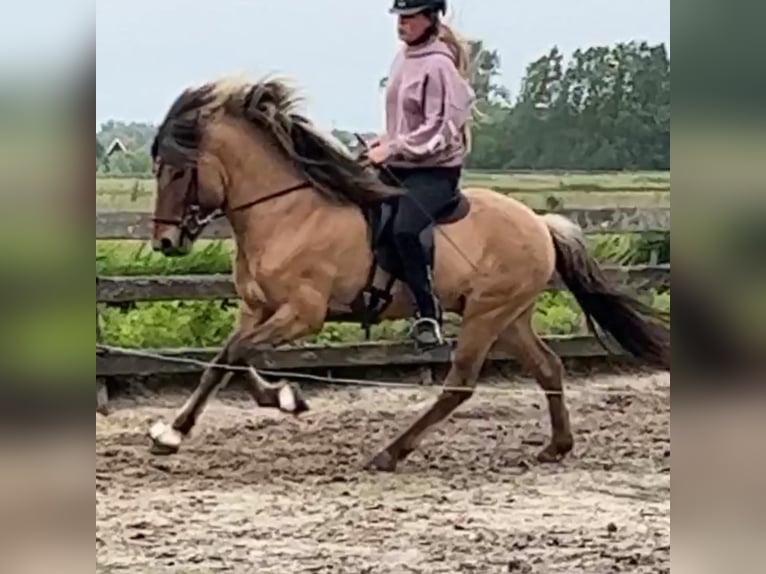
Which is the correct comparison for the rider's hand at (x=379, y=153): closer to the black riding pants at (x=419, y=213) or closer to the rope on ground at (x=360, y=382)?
the black riding pants at (x=419, y=213)

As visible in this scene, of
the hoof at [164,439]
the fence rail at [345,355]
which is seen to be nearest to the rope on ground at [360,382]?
the fence rail at [345,355]

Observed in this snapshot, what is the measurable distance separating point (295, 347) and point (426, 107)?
0.45m

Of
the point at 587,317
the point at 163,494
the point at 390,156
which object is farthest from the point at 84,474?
the point at 587,317

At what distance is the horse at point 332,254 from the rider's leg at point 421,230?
0.07 ft

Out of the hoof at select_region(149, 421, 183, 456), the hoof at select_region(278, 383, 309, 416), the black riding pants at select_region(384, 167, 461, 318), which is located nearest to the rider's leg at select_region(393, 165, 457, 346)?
the black riding pants at select_region(384, 167, 461, 318)

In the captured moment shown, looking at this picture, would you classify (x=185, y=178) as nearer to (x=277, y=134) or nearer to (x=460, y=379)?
(x=277, y=134)

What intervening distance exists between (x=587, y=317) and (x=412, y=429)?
→ 35 cm

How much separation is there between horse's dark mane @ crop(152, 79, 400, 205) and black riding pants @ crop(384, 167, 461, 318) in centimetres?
3

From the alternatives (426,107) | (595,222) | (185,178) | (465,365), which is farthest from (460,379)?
(185,178)

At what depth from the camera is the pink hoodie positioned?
7.41ft

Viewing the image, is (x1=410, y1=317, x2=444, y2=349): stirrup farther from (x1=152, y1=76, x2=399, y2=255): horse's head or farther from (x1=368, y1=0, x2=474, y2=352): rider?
(x1=152, y1=76, x2=399, y2=255): horse's head

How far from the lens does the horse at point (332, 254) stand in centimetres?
228

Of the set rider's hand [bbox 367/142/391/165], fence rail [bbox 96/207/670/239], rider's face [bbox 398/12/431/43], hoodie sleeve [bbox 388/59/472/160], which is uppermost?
rider's face [bbox 398/12/431/43]

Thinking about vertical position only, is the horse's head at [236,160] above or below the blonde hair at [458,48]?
below
